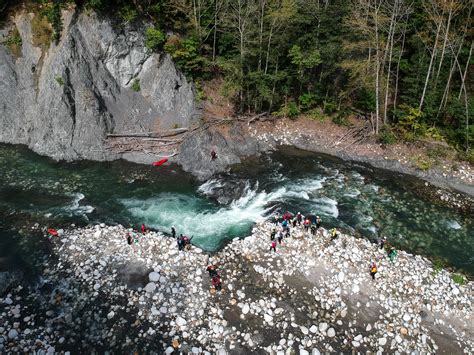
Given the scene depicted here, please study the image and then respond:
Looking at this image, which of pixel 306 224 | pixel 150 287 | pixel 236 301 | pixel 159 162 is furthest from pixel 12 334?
pixel 159 162

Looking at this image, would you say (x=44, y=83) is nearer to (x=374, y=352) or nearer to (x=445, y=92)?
(x=374, y=352)

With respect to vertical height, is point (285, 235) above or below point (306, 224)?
below

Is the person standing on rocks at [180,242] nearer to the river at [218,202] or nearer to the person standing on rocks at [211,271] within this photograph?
the river at [218,202]

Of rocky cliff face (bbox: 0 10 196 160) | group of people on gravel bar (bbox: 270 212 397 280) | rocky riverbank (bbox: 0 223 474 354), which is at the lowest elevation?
rocky riverbank (bbox: 0 223 474 354)

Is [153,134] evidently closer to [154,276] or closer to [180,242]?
[180,242]

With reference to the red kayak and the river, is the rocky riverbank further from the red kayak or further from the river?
the red kayak

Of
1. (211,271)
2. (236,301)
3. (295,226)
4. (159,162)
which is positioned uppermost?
(159,162)

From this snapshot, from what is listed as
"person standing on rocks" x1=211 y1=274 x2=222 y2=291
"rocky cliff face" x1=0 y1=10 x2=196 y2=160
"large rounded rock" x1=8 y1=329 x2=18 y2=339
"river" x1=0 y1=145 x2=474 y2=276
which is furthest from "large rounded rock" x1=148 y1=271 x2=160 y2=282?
Answer: "rocky cliff face" x1=0 y1=10 x2=196 y2=160
